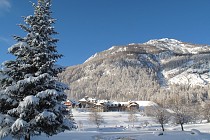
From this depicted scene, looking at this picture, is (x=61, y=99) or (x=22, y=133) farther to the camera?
(x=61, y=99)

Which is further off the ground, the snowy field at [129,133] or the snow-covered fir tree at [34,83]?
the snow-covered fir tree at [34,83]

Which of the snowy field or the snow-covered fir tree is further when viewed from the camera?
the snowy field

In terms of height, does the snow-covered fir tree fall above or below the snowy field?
above

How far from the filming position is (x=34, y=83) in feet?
72.7

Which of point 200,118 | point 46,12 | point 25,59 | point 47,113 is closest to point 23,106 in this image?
point 47,113

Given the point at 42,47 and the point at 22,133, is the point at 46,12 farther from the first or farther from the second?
the point at 22,133

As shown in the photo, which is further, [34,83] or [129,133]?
[129,133]

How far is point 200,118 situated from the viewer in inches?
6112

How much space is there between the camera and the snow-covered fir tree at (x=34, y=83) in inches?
845

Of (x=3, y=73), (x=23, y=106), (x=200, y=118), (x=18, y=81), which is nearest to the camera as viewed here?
(x=23, y=106)

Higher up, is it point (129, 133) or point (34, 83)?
point (34, 83)

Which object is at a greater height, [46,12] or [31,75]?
[46,12]

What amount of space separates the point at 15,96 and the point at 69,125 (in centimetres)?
531

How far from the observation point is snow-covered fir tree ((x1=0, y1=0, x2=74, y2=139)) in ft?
70.4
